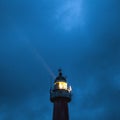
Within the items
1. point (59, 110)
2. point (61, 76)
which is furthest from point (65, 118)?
point (61, 76)

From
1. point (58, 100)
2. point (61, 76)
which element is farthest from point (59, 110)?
point (61, 76)

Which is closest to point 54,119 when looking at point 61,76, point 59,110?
point 59,110

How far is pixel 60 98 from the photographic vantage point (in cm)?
6106

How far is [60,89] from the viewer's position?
6138cm

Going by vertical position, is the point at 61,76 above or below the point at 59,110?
above

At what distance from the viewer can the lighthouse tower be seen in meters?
60.8

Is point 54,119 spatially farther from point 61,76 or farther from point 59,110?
point 61,76

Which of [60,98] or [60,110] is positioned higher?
[60,98]

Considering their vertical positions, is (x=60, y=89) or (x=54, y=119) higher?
(x=60, y=89)

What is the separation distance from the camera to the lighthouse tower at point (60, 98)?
60844 mm

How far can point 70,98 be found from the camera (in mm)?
61781

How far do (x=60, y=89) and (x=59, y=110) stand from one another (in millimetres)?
3247

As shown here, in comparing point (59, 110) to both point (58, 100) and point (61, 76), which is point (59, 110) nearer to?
point (58, 100)

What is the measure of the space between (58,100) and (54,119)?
299 centimetres
